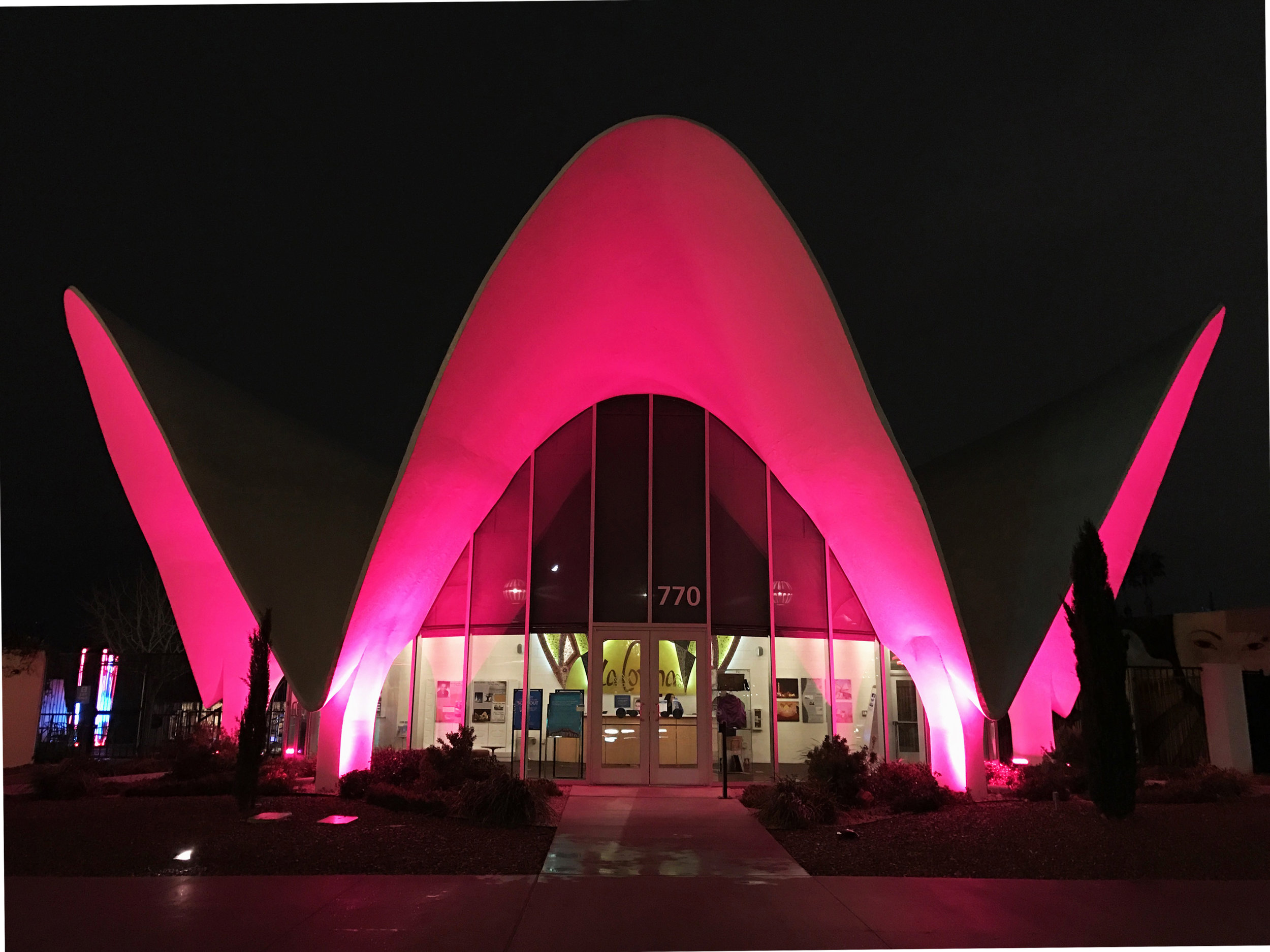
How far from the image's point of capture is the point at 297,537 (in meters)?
12.0

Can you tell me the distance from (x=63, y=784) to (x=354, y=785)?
13.1 ft

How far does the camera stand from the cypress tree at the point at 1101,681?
9.61 metres

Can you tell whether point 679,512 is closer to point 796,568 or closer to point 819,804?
point 796,568

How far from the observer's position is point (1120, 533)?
14.0m

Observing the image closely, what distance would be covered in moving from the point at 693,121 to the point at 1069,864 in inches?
357

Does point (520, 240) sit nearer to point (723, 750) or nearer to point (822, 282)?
point (822, 282)

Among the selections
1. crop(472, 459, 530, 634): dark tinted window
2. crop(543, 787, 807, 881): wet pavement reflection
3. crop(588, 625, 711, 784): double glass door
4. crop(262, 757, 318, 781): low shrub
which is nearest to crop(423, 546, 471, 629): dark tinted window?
crop(472, 459, 530, 634): dark tinted window

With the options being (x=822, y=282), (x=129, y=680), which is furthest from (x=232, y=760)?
(x=129, y=680)

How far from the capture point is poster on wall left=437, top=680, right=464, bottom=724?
14938mm

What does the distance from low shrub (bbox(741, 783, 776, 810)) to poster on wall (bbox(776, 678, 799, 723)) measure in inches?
71.6

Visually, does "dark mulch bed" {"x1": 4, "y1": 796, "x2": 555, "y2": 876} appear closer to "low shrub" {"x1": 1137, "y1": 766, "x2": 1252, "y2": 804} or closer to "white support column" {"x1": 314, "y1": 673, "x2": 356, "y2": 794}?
"white support column" {"x1": 314, "y1": 673, "x2": 356, "y2": 794}

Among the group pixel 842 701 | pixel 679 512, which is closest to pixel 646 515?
pixel 679 512

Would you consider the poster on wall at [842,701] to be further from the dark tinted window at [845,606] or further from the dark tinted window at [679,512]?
the dark tinted window at [679,512]

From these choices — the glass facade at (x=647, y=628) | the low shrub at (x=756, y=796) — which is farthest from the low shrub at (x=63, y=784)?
the low shrub at (x=756, y=796)
